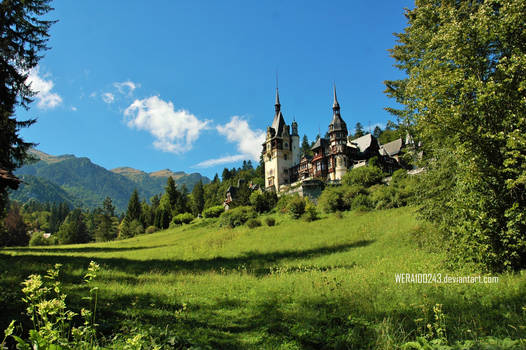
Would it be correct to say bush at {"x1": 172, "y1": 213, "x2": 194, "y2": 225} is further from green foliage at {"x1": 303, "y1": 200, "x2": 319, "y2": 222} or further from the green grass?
the green grass

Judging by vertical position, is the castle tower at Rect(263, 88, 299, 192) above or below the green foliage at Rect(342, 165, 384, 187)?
above

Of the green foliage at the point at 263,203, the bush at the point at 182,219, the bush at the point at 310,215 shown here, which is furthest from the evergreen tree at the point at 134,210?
the bush at the point at 310,215

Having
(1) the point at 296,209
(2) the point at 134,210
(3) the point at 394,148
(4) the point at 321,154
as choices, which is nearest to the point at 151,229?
(2) the point at 134,210

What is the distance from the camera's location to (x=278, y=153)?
6931cm

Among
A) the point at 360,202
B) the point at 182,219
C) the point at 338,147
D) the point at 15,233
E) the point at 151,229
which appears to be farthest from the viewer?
the point at 151,229

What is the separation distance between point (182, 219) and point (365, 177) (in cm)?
3986

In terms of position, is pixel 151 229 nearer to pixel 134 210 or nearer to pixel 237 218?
pixel 134 210

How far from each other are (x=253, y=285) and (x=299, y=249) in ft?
34.0

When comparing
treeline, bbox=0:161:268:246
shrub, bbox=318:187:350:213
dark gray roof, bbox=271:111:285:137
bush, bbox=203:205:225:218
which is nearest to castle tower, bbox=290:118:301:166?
dark gray roof, bbox=271:111:285:137

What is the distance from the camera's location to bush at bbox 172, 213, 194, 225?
62.7 m

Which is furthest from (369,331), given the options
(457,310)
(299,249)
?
(299,249)

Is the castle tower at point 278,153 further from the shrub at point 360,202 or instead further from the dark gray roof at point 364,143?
the shrub at point 360,202

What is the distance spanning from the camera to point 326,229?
25.5 meters

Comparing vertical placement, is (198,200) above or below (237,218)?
above
